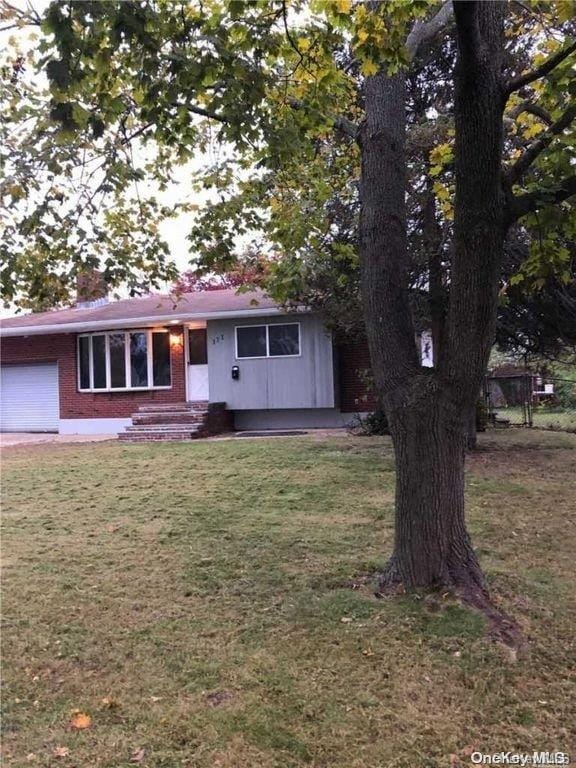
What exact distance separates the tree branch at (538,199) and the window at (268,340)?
39.5ft

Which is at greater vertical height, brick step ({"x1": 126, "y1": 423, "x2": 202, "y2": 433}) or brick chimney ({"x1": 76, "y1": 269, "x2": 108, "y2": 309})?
brick chimney ({"x1": 76, "y1": 269, "x2": 108, "y2": 309})

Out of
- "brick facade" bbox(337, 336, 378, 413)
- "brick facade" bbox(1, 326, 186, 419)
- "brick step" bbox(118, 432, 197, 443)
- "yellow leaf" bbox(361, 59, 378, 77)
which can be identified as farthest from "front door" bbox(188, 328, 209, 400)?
"yellow leaf" bbox(361, 59, 378, 77)

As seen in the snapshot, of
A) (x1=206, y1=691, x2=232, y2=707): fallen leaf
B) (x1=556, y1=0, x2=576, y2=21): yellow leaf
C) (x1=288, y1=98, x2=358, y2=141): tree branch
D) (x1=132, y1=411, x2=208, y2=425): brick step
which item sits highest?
(x1=288, y1=98, x2=358, y2=141): tree branch

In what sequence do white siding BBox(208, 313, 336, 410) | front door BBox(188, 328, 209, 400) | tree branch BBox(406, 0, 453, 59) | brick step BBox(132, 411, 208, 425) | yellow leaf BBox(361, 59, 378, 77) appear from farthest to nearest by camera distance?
front door BBox(188, 328, 209, 400)
white siding BBox(208, 313, 336, 410)
brick step BBox(132, 411, 208, 425)
tree branch BBox(406, 0, 453, 59)
yellow leaf BBox(361, 59, 378, 77)

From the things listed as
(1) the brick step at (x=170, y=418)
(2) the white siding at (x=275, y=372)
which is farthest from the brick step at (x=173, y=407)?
(2) the white siding at (x=275, y=372)

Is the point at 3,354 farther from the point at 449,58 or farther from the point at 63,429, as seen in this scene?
the point at 449,58

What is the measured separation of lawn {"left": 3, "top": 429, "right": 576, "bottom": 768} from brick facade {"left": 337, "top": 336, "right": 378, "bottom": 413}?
841 cm

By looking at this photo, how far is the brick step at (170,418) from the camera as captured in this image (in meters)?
15.4

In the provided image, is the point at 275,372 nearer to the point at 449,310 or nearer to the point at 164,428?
the point at 164,428

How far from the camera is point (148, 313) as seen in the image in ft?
55.3

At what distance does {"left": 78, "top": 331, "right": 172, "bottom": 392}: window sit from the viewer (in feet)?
57.0

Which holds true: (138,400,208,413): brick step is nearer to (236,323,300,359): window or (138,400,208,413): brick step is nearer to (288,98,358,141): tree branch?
(236,323,300,359): window

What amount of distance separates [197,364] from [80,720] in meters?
14.4

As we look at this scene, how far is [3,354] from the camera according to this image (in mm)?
19625
